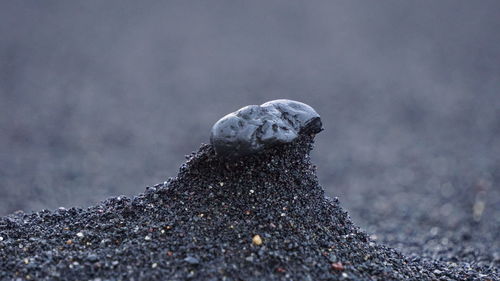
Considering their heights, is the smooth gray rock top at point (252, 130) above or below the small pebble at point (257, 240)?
above

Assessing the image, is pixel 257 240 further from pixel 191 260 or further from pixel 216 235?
pixel 191 260

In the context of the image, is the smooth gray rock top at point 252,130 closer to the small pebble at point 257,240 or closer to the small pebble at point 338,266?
the small pebble at point 257,240

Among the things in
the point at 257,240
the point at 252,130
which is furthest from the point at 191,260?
the point at 252,130

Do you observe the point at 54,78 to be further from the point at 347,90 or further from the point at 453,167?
the point at 453,167

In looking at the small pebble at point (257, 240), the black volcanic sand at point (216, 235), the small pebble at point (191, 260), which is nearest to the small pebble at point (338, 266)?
the black volcanic sand at point (216, 235)

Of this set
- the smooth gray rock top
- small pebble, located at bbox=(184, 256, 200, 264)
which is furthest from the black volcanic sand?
the smooth gray rock top

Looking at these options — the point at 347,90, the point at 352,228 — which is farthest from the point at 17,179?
the point at 347,90

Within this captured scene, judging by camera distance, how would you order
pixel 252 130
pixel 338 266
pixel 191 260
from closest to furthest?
pixel 191 260
pixel 338 266
pixel 252 130
